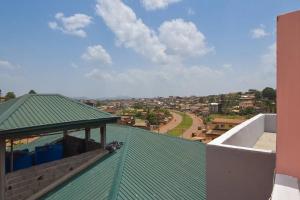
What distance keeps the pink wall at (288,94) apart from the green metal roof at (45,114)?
688 centimetres

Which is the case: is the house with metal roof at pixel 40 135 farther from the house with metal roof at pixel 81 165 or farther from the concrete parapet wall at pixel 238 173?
the concrete parapet wall at pixel 238 173

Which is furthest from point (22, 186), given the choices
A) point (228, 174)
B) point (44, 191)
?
point (228, 174)

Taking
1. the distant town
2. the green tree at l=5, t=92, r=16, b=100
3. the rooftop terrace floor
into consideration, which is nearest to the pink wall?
the rooftop terrace floor

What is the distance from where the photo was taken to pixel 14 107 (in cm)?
920

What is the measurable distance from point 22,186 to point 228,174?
6.58 m

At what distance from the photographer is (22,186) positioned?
8539 mm

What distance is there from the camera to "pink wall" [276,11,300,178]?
13.9 ft

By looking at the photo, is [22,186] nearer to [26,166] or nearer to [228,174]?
[26,166]

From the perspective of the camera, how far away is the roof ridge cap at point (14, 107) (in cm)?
840

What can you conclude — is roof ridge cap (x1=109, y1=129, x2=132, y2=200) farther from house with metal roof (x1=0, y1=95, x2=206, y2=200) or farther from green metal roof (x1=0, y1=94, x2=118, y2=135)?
green metal roof (x1=0, y1=94, x2=118, y2=135)

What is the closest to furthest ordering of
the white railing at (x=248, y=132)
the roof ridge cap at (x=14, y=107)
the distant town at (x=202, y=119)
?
1. the white railing at (x=248, y=132)
2. the roof ridge cap at (x=14, y=107)
3. the distant town at (x=202, y=119)

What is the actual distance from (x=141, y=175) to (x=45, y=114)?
12.8ft

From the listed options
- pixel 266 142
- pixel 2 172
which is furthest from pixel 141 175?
pixel 266 142

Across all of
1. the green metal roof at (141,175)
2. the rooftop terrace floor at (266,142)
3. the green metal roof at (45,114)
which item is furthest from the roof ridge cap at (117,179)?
the rooftop terrace floor at (266,142)
